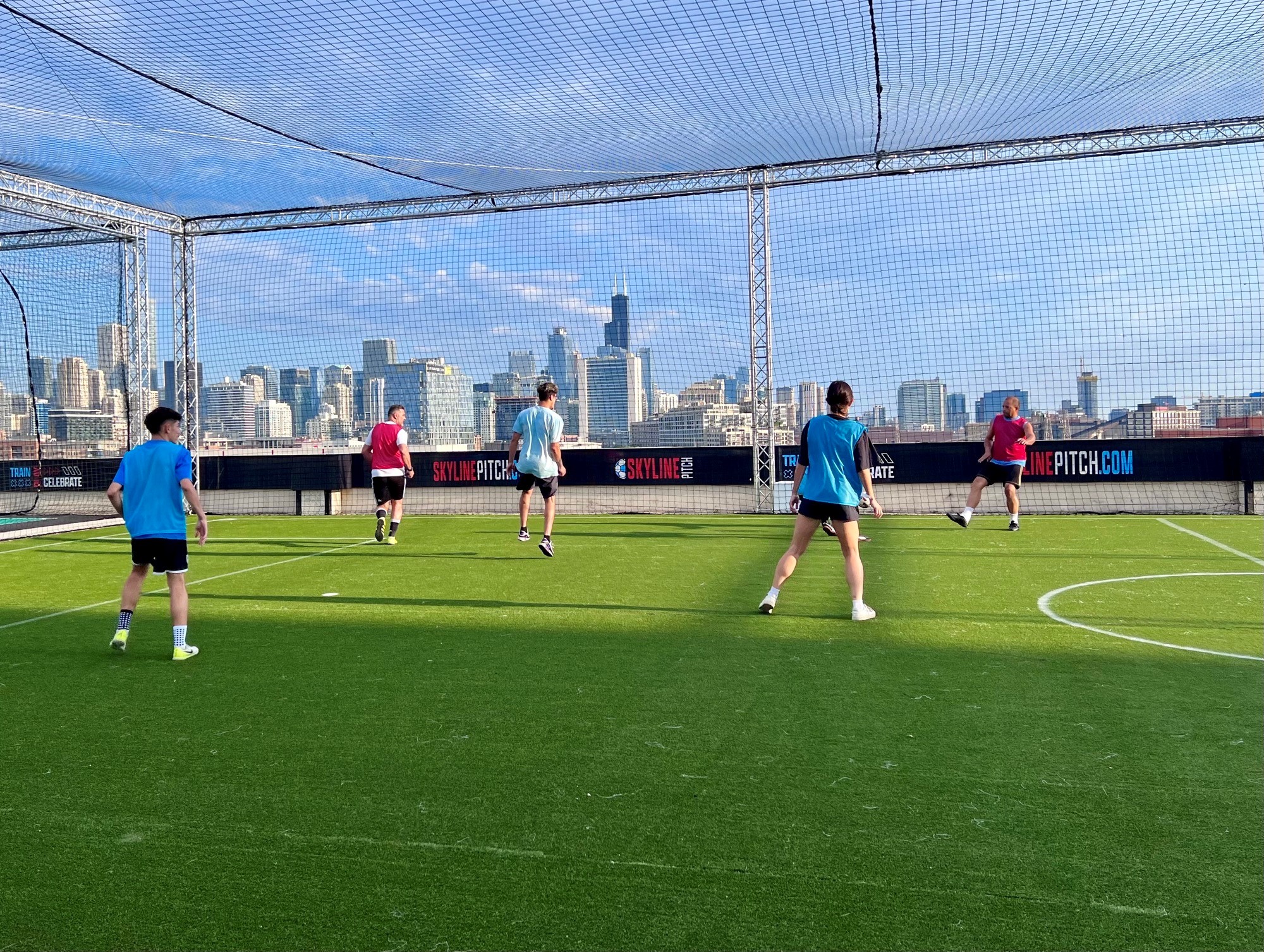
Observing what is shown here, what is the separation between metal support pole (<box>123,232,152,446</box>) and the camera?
1867 cm

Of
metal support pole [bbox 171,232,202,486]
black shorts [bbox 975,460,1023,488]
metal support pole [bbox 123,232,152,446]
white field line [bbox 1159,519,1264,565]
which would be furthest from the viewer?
metal support pole [bbox 171,232,202,486]

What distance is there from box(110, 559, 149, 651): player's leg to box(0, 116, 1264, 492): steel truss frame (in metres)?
11.8

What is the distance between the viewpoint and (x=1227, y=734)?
4.34 meters

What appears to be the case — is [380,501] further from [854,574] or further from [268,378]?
[854,574]

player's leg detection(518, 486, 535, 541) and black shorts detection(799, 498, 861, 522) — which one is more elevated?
black shorts detection(799, 498, 861, 522)

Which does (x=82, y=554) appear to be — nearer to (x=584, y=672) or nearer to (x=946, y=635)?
(x=584, y=672)

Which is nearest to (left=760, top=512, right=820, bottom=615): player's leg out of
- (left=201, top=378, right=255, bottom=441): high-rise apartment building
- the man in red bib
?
the man in red bib

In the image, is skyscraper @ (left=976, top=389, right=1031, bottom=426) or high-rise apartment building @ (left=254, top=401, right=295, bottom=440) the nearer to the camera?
skyscraper @ (left=976, top=389, right=1031, bottom=426)

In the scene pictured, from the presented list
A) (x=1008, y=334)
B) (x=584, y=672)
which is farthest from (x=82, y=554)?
(x=1008, y=334)

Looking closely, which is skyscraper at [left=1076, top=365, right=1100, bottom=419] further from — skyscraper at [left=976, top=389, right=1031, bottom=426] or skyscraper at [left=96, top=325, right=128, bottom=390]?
skyscraper at [left=96, top=325, right=128, bottom=390]

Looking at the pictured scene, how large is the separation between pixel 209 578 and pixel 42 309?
11.3m

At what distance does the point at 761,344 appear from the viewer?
17.4 meters

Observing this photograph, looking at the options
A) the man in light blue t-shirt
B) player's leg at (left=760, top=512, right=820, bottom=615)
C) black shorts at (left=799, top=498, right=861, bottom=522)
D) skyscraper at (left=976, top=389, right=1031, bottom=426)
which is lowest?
player's leg at (left=760, top=512, right=820, bottom=615)

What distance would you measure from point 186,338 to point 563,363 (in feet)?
25.0
